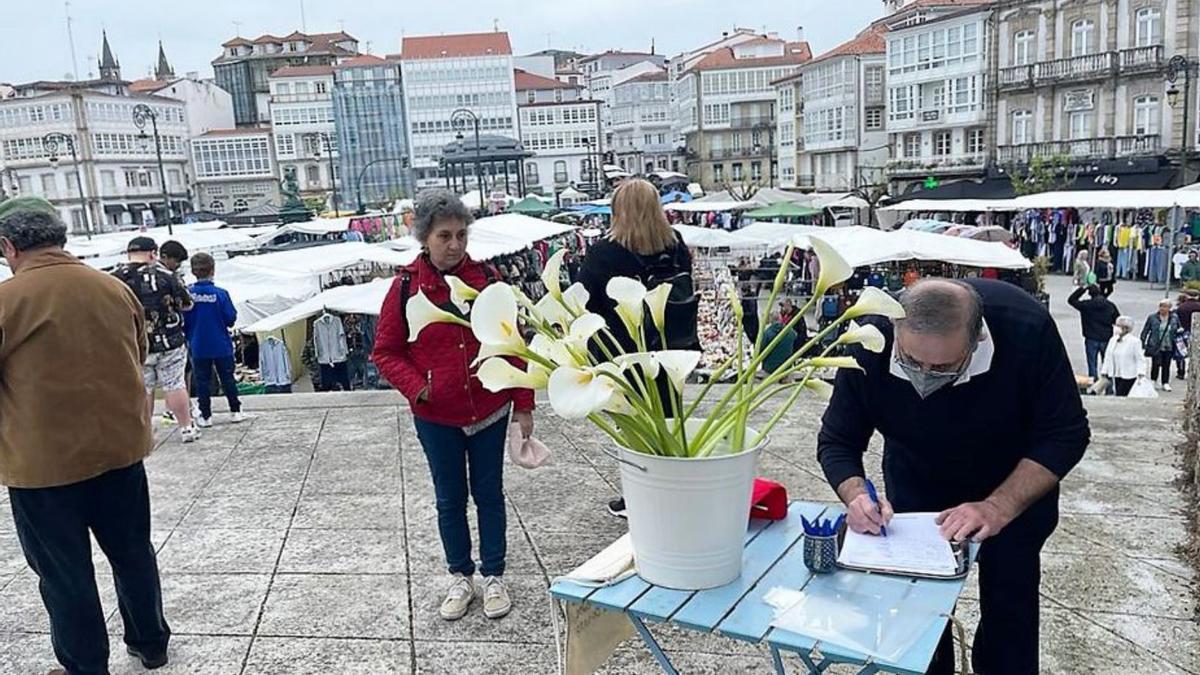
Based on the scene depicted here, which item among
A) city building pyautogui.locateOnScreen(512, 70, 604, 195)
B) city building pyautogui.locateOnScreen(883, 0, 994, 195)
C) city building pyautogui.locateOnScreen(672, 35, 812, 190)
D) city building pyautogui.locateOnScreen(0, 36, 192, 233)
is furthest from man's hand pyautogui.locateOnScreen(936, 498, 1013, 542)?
city building pyautogui.locateOnScreen(512, 70, 604, 195)

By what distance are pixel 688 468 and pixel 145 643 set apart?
227cm

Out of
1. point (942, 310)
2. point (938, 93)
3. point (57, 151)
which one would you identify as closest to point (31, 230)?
point (942, 310)

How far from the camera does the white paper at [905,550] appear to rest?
6.77ft

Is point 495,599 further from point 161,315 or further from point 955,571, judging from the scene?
point 161,315

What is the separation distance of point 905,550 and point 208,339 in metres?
5.76

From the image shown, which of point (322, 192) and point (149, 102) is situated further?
point (322, 192)

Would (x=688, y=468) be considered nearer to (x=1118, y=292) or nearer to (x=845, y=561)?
(x=845, y=561)

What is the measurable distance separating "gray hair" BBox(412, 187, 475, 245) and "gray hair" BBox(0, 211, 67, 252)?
3.65 ft

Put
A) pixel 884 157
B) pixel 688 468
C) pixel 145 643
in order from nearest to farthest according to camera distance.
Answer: pixel 688 468
pixel 145 643
pixel 884 157

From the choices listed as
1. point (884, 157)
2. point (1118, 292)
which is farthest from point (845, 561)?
point (884, 157)

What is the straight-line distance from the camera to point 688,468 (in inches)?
75.7

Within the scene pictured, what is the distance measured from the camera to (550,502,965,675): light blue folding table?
70.9 inches

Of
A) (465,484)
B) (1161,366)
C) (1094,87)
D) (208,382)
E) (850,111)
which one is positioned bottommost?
(1161,366)

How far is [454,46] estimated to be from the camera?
241 feet
